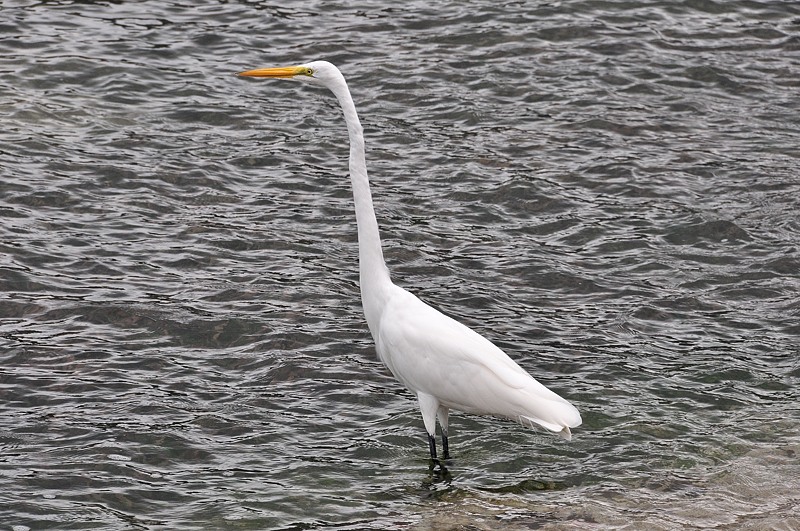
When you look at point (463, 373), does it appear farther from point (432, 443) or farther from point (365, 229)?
point (365, 229)

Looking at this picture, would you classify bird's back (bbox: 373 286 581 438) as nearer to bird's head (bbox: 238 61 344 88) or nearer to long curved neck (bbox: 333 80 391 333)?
long curved neck (bbox: 333 80 391 333)

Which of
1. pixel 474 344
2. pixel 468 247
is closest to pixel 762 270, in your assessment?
pixel 468 247

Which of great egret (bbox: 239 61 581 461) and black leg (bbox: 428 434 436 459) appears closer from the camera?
great egret (bbox: 239 61 581 461)

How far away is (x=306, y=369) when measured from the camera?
8812 millimetres

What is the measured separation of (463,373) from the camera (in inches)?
296

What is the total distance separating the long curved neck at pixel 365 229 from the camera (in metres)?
7.57

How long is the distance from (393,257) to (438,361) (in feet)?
10.3

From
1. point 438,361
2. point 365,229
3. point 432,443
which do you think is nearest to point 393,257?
point 365,229

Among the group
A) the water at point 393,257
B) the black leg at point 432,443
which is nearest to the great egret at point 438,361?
the black leg at point 432,443

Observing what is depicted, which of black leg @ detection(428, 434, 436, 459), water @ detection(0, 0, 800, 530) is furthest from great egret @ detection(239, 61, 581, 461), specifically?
water @ detection(0, 0, 800, 530)

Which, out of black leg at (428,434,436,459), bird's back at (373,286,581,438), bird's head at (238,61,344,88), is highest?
bird's head at (238,61,344,88)

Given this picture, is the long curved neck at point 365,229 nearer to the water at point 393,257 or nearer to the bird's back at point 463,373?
the bird's back at point 463,373

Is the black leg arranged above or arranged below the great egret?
below

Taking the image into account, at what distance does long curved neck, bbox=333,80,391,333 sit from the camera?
7.57m
